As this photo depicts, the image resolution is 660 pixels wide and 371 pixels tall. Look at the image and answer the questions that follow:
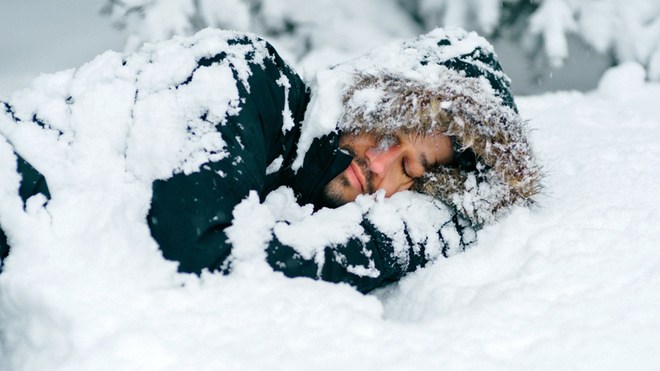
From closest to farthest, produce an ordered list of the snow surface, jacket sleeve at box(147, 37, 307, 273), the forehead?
the snow surface < jacket sleeve at box(147, 37, 307, 273) < the forehead

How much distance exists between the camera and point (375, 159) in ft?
4.91

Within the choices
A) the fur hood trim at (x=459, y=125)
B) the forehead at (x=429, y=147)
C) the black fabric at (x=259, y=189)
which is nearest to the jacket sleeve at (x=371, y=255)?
the black fabric at (x=259, y=189)

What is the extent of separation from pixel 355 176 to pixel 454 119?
0.42m

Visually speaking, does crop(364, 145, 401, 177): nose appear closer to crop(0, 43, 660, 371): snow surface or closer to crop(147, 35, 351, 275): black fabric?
crop(147, 35, 351, 275): black fabric

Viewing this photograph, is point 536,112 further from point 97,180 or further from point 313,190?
point 97,180

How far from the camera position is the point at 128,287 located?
2.92 ft

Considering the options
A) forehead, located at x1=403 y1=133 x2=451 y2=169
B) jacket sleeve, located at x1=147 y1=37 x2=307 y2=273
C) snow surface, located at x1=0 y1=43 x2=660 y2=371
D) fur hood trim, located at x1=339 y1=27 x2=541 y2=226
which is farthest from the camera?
forehead, located at x1=403 y1=133 x2=451 y2=169

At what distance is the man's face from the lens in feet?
4.90

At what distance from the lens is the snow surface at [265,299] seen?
78 centimetres

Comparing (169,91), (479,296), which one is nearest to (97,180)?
(169,91)

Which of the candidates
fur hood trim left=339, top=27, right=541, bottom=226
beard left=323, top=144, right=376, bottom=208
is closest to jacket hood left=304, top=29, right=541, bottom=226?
fur hood trim left=339, top=27, right=541, bottom=226

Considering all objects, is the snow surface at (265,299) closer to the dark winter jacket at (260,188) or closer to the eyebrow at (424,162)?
the dark winter jacket at (260,188)

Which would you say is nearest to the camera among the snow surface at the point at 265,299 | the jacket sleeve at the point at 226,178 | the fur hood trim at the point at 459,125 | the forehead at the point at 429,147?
the snow surface at the point at 265,299

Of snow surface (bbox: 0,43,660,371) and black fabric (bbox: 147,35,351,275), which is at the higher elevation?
black fabric (bbox: 147,35,351,275)
